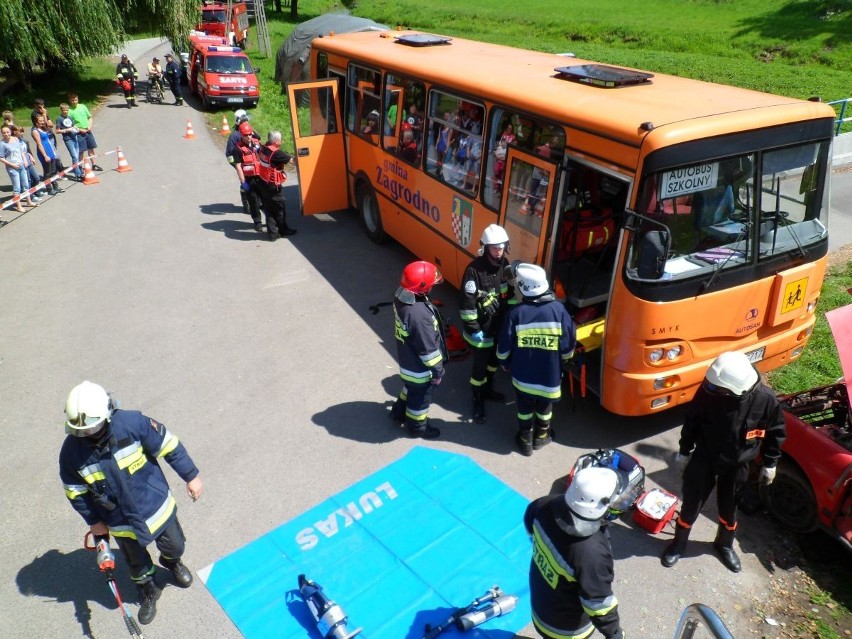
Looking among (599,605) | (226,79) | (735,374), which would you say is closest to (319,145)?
(735,374)

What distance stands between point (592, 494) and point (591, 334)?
3063 millimetres

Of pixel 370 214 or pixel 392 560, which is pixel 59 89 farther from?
pixel 392 560

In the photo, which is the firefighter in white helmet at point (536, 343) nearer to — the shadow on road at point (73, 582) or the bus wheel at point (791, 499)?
the bus wheel at point (791, 499)

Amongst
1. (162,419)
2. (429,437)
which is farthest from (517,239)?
(162,419)

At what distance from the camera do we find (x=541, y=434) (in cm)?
624

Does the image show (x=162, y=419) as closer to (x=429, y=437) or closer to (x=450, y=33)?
(x=429, y=437)

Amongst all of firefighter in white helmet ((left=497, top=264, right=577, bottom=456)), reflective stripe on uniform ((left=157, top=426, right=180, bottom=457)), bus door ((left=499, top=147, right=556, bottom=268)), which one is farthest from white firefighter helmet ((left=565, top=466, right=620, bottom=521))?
bus door ((left=499, top=147, right=556, bottom=268))

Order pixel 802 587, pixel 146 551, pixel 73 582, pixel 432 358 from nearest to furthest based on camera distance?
1. pixel 146 551
2. pixel 802 587
3. pixel 73 582
4. pixel 432 358

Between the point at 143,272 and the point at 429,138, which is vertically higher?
the point at 429,138

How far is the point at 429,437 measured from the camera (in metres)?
6.54

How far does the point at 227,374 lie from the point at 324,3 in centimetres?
5338

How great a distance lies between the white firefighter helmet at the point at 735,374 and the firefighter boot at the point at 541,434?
1.96 m

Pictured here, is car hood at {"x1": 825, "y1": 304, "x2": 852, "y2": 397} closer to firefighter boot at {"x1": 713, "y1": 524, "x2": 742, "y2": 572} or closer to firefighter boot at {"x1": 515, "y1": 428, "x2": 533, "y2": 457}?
firefighter boot at {"x1": 713, "y1": 524, "x2": 742, "y2": 572}

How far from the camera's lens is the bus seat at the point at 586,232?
22.4 feet
